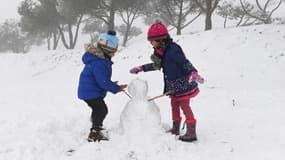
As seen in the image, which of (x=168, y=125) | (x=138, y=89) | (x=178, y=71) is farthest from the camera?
(x=168, y=125)

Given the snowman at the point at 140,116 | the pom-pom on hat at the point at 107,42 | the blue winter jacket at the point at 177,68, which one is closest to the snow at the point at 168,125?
the snowman at the point at 140,116

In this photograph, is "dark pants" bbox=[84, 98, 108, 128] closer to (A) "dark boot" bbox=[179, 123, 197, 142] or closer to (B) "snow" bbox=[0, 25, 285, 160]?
(B) "snow" bbox=[0, 25, 285, 160]

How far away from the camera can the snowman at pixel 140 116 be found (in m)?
4.31

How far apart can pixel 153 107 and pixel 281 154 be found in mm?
1844

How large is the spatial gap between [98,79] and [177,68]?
3.77 ft

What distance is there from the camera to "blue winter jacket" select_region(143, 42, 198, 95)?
168 inches

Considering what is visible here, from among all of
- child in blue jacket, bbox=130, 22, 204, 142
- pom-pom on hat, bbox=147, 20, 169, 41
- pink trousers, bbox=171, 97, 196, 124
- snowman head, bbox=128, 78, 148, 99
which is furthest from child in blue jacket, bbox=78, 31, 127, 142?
pink trousers, bbox=171, 97, 196, 124

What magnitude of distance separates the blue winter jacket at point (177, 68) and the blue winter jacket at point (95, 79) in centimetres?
81

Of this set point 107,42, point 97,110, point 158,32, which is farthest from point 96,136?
point 158,32

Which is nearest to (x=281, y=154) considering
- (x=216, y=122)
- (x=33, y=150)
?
(x=216, y=122)

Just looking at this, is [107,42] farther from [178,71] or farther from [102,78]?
[178,71]

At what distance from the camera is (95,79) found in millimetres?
4352

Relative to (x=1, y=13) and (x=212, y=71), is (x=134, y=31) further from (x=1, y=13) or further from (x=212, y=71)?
(x=1, y=13)

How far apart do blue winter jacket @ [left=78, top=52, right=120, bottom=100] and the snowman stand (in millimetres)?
→ 381
